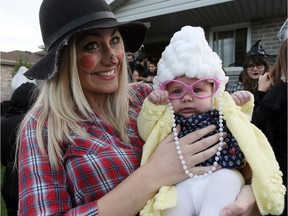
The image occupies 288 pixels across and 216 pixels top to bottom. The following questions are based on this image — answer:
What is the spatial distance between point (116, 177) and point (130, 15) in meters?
5.93

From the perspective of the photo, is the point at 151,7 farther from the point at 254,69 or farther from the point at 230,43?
the point at 254,69

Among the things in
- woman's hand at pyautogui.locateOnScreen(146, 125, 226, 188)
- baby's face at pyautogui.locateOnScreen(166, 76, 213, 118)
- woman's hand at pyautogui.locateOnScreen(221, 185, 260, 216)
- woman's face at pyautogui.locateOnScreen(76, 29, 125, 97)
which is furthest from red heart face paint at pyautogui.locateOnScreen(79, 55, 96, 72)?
woman's hand at pyautogui.locateOnScreen(221, 185, 260, 216)

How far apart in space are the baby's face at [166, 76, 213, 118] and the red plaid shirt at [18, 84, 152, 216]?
33 centimetres

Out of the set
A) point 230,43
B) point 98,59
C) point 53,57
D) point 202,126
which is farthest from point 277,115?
point 230,43

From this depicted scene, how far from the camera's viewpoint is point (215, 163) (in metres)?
1.55

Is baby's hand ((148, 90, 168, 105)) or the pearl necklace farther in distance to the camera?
baby's hand ((148, 90, 168, 105))

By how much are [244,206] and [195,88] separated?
0.61m

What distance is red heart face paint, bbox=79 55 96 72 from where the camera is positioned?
5.64 feet

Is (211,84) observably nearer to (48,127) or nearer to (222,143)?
(222,143)

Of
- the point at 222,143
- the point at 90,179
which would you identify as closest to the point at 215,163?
the point at 222,143

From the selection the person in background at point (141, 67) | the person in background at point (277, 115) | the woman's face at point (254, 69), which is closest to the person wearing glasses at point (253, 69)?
the woman's face at point (254, 69)

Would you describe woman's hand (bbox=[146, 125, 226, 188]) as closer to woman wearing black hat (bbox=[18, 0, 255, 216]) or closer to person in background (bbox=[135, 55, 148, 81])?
woman wearing black hat (bbox=[18, 0, 255, 216])

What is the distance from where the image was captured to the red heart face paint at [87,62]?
1718 mm

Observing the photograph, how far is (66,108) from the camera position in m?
1.71
